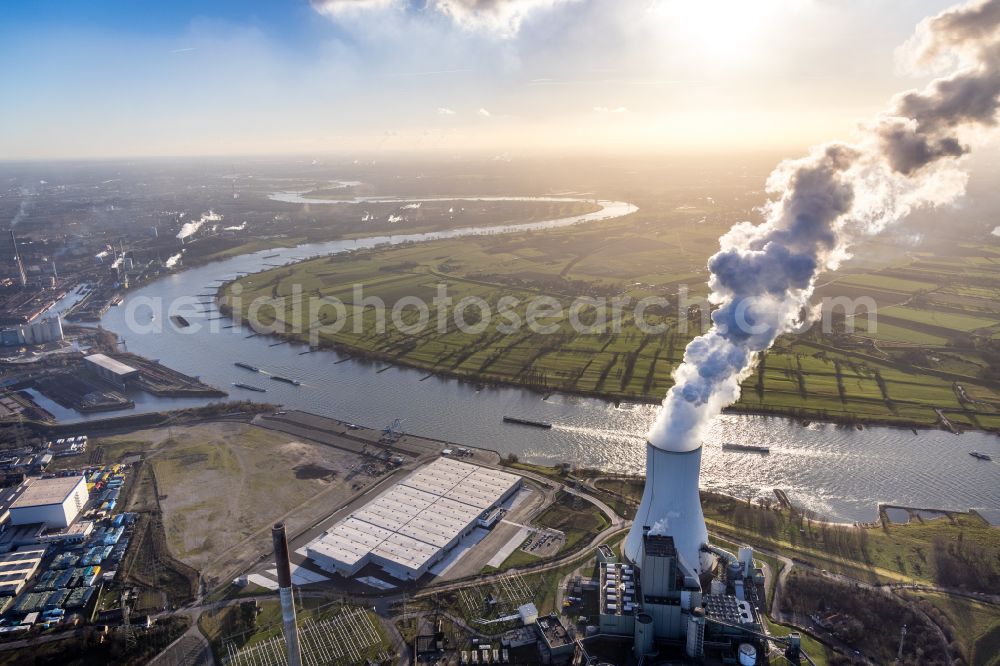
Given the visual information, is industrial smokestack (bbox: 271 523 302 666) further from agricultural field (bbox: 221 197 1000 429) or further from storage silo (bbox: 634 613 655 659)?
agricultural field (bbox: 221 197 1000 429)

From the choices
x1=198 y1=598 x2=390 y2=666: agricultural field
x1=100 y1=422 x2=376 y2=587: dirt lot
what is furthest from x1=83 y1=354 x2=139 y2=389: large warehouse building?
x1=198 y1=598 x2=390 y2=666: agricultural field

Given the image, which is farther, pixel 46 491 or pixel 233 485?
pixel 233 485

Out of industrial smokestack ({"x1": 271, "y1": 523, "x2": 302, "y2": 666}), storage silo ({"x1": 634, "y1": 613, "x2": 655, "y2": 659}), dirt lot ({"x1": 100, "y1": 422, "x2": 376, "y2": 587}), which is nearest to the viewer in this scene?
industrial smokestack ({"x1": 271, "y1": 523, "x2": 302, "y2": 666})

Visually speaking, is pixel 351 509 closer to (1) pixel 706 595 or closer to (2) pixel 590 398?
(1) pixel 706 595

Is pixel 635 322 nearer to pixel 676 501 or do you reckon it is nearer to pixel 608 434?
pixel 608 434

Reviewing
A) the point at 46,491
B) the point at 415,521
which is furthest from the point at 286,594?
the point at 46,491

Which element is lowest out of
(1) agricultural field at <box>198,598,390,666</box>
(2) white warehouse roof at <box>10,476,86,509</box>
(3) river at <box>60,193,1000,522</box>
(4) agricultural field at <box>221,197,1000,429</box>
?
(1) agricultural field at <box>198,598,390,666</box>

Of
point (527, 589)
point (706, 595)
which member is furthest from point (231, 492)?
point (706, 595)
